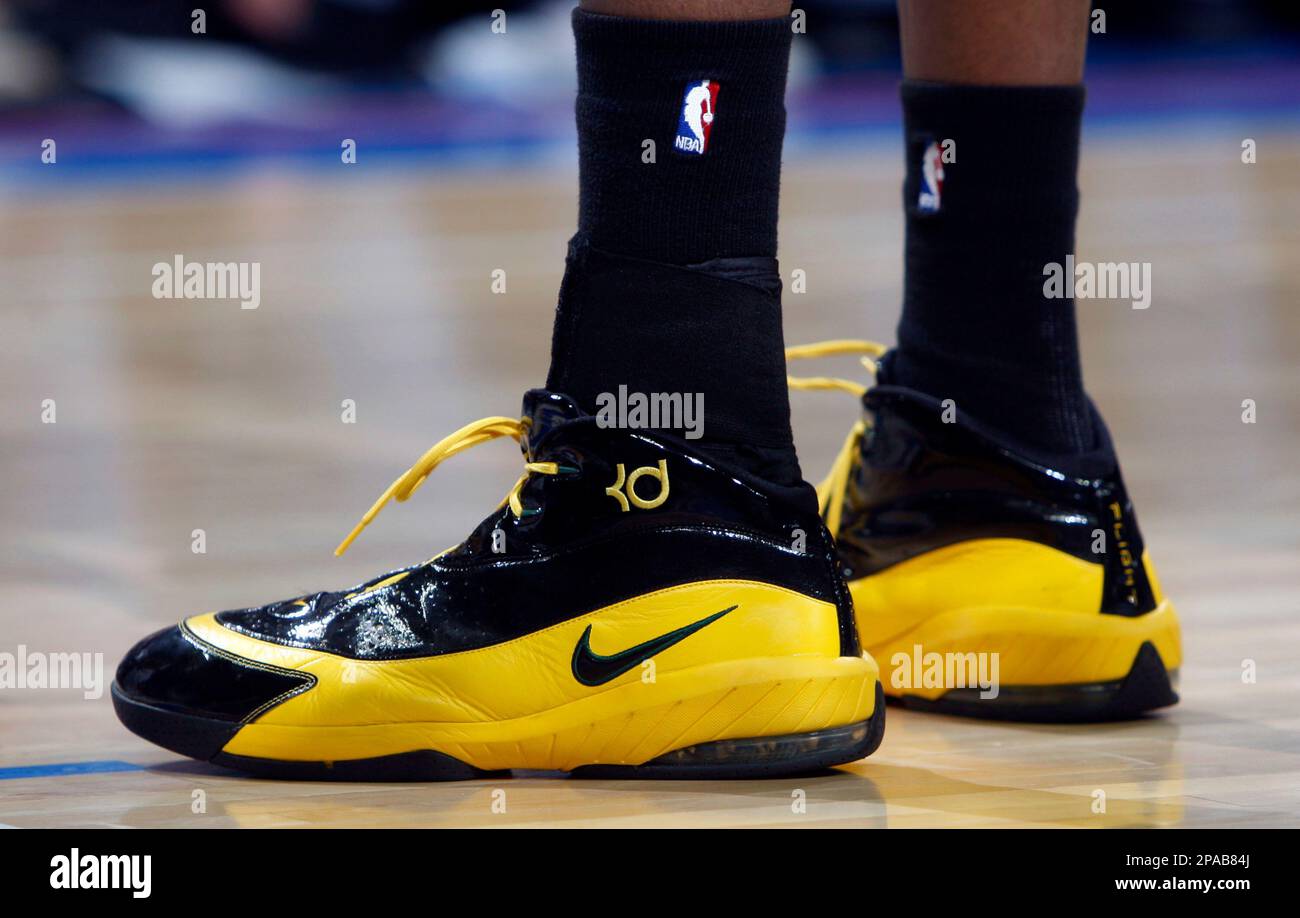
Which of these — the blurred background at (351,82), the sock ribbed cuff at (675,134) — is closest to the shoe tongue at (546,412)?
the sock ribbed cuff at (675,134)

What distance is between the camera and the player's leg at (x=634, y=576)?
1.27 meters

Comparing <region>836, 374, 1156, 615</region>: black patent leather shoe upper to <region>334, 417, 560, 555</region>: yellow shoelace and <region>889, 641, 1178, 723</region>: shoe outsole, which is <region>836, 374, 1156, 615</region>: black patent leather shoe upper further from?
<region>334, 417, 560, 555</region>: yellow shoelace

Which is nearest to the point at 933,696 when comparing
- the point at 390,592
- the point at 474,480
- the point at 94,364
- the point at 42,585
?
the point at 390,592

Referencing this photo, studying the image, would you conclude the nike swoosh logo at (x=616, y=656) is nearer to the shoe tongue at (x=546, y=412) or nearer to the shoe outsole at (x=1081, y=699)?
the shoe tongue at (x=546, y=412)

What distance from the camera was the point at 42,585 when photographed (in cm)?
A: 192

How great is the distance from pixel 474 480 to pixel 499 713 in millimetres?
1187

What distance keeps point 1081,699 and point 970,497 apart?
0.57 ft

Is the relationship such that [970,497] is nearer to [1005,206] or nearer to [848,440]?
[848,440]

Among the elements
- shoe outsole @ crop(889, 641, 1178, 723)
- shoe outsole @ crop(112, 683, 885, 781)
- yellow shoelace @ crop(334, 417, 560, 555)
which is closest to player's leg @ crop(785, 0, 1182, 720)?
shoe outsole @ crop(889, 641, 1178, 723)

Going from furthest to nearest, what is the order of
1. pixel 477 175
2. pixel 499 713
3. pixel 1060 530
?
pixel 477 175
pixel 1060 530
pixel 499 713

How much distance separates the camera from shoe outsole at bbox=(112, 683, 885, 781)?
1266 millimetres

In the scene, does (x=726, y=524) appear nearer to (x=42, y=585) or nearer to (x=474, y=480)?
(x=42, y=585)

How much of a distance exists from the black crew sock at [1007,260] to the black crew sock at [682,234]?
294mm

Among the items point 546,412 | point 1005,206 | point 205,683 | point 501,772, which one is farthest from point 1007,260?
point 205,683
